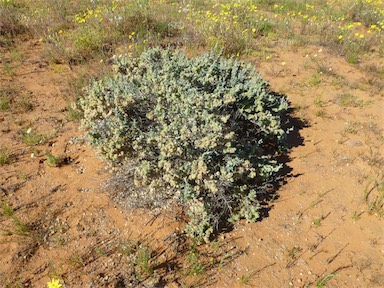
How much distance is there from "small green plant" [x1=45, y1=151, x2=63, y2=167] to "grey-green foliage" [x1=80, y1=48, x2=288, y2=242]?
1.96 feet

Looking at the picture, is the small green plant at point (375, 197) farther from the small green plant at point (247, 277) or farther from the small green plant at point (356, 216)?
the small green plant at point (247, 277)

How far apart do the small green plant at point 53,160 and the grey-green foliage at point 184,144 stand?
598mm

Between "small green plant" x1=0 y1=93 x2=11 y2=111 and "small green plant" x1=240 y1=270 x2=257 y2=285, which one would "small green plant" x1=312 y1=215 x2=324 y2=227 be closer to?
"small green plant" x1=240 y1=270 x2=257 y2=285

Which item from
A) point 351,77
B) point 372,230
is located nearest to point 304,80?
point 351,77

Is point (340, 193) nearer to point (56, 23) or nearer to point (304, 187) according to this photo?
point (304, 187)

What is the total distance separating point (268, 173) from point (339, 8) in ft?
27.4

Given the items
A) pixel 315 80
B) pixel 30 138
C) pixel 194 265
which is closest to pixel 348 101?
pixel 315 80

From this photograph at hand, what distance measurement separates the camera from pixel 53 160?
12.5 ft

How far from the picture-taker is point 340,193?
386cm

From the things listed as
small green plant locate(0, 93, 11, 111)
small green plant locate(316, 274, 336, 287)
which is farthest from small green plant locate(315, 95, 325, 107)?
small green plant locate(0, 93, 11, 111)

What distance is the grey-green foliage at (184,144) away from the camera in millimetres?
3209

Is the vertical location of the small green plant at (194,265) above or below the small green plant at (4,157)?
below

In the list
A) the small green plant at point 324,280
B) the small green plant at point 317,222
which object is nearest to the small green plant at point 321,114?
the small green plant at point 317,222

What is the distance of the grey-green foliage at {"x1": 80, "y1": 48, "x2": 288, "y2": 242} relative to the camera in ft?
10.5
